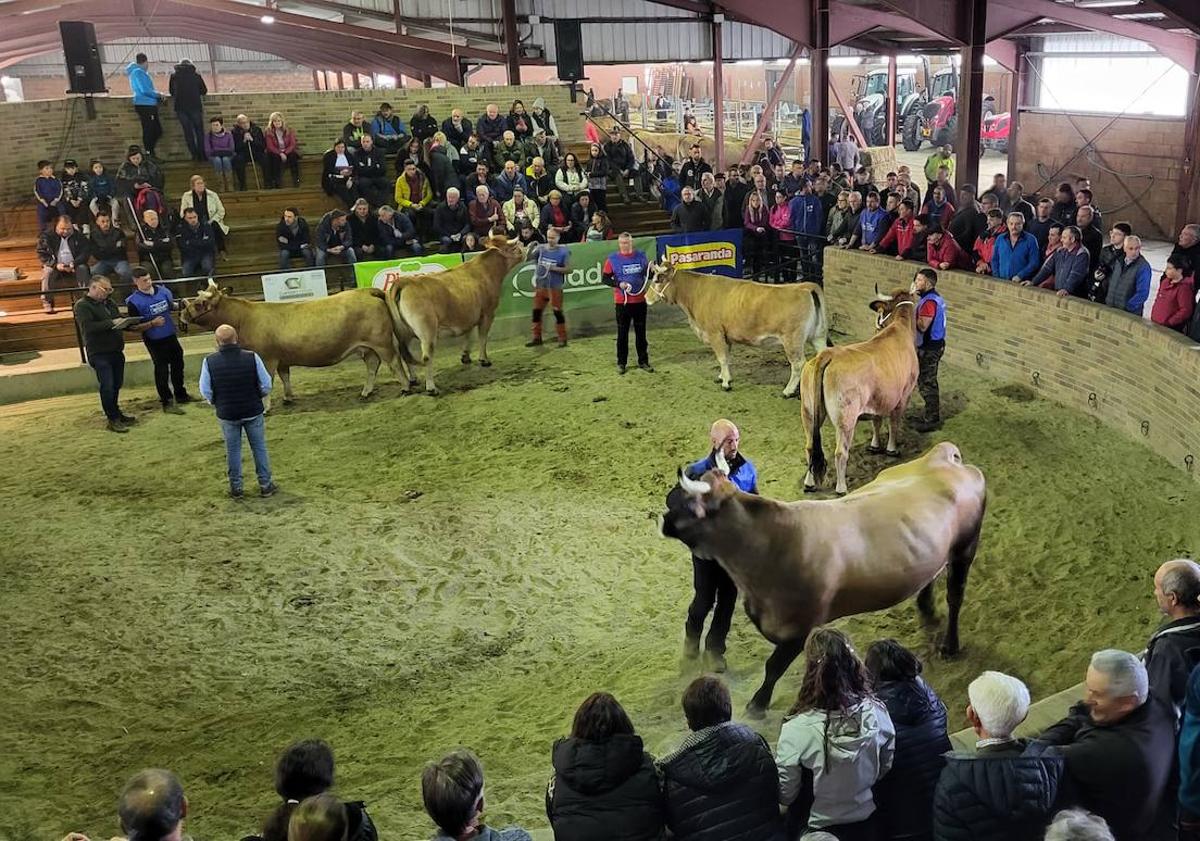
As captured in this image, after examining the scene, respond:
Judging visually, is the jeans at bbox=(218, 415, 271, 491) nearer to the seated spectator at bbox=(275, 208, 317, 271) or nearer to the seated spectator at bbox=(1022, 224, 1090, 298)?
the seated spectator at bbox=(275, 208, 317, 271)

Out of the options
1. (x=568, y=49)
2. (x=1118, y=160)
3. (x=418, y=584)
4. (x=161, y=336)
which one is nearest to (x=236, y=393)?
(x=418, y=584)

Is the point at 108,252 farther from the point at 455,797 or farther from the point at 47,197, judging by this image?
the point at 455,797

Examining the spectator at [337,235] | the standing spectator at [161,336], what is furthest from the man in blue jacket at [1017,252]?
the standing spectator at [161,336]

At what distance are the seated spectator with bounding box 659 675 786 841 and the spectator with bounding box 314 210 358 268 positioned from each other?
12530 mm

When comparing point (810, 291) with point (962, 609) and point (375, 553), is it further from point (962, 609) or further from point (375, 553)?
point (375, 553)

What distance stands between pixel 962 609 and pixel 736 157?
75.1 feet

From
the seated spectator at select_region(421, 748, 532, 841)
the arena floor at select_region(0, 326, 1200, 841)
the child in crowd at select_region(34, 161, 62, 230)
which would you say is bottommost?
the arena floor at select_region(0, 326, 1200, 841)

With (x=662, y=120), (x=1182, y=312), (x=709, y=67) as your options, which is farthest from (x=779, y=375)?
(x=709, y=67)

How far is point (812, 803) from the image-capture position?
3.78 meters

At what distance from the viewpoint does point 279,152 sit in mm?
18469

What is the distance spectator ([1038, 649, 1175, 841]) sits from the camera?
3.57m

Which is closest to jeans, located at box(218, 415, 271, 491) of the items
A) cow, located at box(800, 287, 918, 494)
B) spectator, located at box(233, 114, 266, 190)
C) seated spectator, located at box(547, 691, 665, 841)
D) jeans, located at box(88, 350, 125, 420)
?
jeans, located at box(88, 350, 125, 420)

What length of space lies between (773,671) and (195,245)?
39.1 ft

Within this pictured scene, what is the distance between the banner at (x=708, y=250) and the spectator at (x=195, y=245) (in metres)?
6.73
